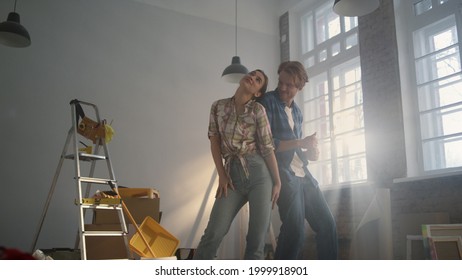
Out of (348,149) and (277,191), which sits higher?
(348,149)

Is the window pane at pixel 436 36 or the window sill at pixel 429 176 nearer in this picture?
the window sill at pixel 429 176

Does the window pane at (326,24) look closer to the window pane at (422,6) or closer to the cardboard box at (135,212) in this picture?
the window pane at (422,6)

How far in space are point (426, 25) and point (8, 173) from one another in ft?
9.12

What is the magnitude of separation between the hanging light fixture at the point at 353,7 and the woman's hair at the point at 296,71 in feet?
1.48

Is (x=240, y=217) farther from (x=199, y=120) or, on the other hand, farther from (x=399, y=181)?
(x=399, y=181)

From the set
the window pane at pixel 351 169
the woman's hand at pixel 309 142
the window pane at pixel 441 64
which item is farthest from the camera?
the window pane at pixel 441 64

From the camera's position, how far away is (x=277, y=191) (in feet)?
6.53

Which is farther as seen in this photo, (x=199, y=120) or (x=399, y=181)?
(x=399, y=181)

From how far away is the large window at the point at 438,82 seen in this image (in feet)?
8.29

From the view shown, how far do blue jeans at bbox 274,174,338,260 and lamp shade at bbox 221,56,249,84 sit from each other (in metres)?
0.62

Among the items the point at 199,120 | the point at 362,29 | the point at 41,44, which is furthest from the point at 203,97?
the point at 362,29

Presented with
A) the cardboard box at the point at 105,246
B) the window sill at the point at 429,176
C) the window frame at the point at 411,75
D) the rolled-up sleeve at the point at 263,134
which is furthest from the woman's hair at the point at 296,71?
the cardboard box at the point at 105,246

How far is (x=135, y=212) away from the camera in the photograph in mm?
2748

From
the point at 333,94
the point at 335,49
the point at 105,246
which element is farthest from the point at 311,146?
the point at 105,246
